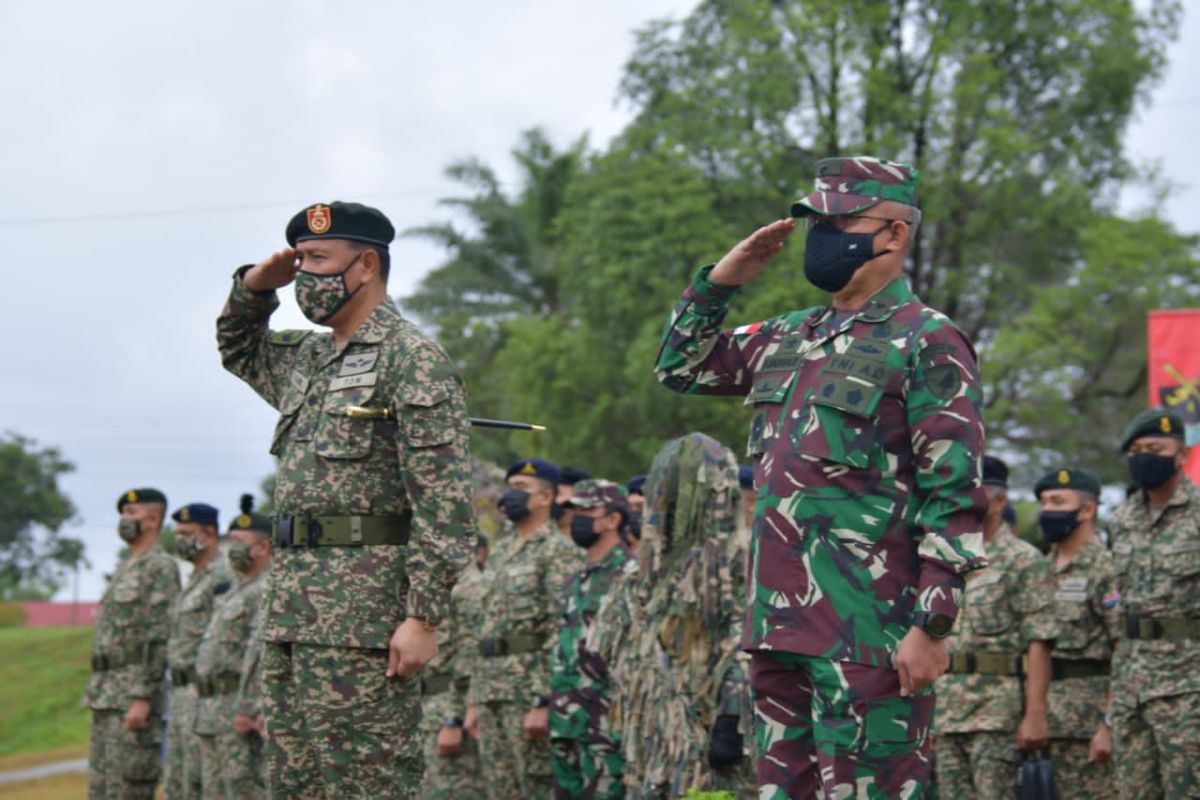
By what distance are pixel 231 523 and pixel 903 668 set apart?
8004 mm

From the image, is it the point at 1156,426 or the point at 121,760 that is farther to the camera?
the point at 121,760

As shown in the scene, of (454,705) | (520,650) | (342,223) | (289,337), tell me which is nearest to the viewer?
(342,223)

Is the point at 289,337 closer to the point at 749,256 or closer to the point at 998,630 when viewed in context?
the point at 749,256

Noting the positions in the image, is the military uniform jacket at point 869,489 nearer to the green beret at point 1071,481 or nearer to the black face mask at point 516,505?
the green beret at point 1071,481

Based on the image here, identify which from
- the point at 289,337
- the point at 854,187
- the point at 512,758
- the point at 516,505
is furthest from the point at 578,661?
the point at 854,187

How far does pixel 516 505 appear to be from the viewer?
10562 mm

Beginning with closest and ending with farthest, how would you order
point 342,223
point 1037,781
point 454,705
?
Answer: point 342,223 < point 1037,781 < point 454,705

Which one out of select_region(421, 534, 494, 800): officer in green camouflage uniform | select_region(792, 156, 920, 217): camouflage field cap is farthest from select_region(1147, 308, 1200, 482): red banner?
select_region(792, 156, 920, 217): camouflage field cap

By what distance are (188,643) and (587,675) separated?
3977 mm

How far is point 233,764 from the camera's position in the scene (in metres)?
10.2

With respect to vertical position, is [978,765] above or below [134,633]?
below

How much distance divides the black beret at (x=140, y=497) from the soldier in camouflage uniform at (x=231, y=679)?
39.8 inches

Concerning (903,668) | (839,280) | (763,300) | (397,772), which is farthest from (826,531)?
(763,300)

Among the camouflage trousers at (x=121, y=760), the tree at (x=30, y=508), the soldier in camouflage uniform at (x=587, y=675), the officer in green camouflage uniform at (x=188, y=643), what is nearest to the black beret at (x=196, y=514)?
the officer in green camouflage uniform at (x=188, y=643)
